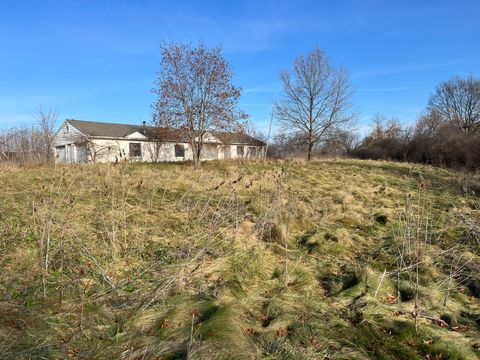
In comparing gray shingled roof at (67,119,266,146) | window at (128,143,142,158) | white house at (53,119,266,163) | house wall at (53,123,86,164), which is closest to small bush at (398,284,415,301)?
gray shingled roof at (67,119,266,146)

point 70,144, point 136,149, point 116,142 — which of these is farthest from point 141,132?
point 70,144

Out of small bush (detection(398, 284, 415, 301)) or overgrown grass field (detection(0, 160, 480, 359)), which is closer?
overgrown grass field (detection(0, 160, 480, 359))

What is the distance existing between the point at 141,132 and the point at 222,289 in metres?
29.7

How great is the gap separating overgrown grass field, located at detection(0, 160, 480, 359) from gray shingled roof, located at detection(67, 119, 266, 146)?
14.0 m

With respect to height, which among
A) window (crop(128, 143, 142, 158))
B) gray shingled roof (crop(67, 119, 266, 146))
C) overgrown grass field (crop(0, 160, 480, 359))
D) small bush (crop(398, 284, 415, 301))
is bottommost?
Answer: small bush (crop(398, 284, 415, 301))

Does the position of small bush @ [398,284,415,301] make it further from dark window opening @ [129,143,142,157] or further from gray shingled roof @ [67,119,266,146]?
dark window opening @ [129,143,142,157]

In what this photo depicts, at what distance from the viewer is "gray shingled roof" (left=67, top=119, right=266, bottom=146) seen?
67.1ft

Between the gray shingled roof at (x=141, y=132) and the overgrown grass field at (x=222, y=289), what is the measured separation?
14.0 meters

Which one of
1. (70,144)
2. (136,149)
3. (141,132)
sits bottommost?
(136,149)

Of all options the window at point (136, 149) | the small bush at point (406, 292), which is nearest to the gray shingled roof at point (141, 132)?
the window at point (136, 149)

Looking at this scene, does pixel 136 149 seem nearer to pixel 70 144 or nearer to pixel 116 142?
pixel 116 142

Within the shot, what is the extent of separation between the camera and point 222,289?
384 cm

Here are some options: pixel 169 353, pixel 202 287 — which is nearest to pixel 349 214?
pixel 202 287

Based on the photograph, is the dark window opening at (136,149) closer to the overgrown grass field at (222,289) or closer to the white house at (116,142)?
the white house at (116,142)
